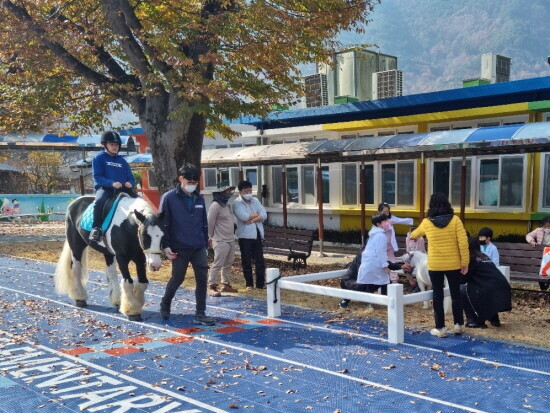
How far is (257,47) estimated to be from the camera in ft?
39.2

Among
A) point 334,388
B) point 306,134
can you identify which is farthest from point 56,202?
point 334,388

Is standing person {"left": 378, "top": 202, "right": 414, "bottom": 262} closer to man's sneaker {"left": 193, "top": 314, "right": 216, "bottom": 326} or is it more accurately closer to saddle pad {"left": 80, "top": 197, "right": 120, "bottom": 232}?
man's sneaker {"left": 193, "top": 314, "right": 216, "bottom": 326}

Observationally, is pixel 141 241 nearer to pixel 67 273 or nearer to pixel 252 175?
pixel 67 273

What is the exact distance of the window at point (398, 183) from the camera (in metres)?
16.9

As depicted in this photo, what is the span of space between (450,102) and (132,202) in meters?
11.6

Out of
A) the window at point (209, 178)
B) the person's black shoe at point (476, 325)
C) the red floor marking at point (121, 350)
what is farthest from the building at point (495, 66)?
the red floor marking at point (121, 350)

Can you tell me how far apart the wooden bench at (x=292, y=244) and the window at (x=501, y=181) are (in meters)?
5.77

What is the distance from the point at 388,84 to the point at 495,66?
182 inches

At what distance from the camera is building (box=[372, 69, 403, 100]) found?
66.5 ft

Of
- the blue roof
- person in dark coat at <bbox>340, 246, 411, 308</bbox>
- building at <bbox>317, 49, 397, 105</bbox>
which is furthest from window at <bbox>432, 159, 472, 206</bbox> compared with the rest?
person in dark coat at <bbox>340, 246, 411, 308</bbox>

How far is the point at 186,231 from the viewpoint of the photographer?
7.29 metres

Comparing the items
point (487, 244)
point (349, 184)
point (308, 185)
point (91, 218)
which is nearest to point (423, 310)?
point (487, 244)

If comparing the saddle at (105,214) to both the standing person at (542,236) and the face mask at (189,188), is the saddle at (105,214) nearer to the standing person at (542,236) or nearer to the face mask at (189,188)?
the face mask at (189,188)

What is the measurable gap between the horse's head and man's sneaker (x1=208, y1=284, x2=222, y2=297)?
241cm
